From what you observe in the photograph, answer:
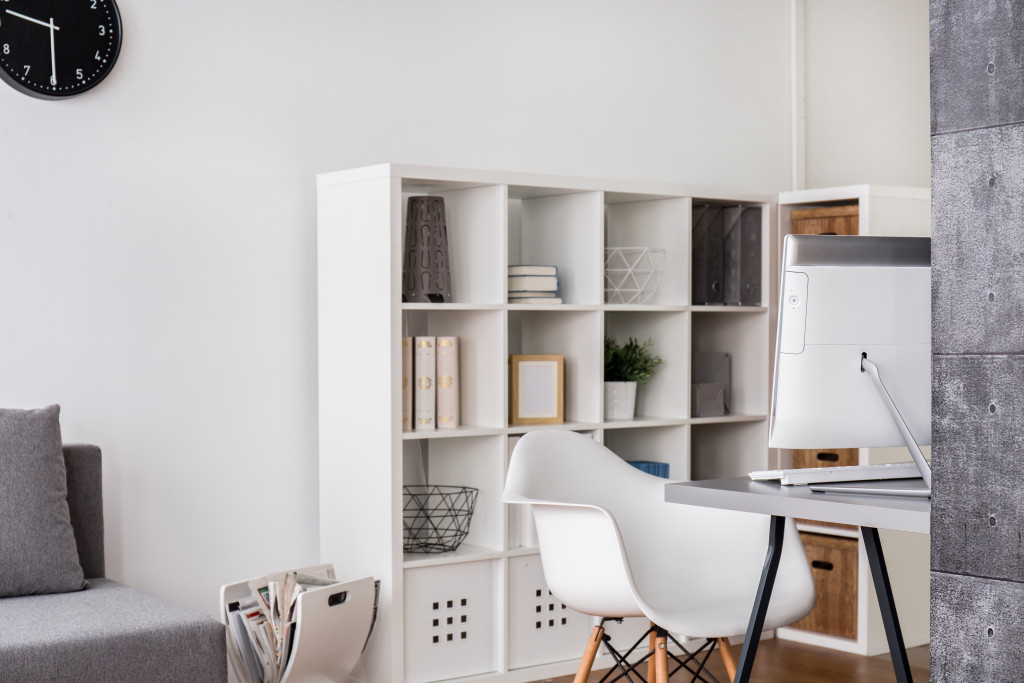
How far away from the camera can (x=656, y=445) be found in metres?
3.98

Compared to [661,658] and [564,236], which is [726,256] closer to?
[564,236]

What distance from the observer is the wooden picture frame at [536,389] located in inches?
143

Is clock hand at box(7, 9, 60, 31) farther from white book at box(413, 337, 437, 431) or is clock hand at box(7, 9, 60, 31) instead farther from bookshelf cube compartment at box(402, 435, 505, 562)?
bookshelf cube compartment at box(402, 435, 505, 562)

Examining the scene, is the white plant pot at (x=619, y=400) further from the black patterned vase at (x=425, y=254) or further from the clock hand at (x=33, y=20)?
the clock hand at (x=33, y=20)

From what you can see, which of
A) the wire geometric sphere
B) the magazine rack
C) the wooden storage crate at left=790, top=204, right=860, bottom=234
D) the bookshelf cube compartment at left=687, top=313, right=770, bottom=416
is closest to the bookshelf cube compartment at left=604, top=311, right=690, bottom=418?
the wire geometric sphere

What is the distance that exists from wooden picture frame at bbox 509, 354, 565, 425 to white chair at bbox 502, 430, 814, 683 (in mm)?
669

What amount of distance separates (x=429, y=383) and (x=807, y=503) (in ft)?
5.07

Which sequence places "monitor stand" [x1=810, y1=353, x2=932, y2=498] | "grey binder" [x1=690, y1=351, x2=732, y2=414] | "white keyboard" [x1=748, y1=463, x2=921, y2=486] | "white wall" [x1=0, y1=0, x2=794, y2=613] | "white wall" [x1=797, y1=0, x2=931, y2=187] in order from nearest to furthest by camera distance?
"monitor stand" [x1=810, y1=353, x2=932, y2=498]
"white keyboard" [x1=748, y1=463, x2=921, y2=486]
"white wall" [x1=0, y1=0, x2=794, y2=613]
"grey binder" [x1=690, y1=351, x2=732, y2=414]
"white wall" [x1=797, y1=0, x2=931, y2=187]

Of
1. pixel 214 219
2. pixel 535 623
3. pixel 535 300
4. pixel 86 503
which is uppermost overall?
pixel 214 219

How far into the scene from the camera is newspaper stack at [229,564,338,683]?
3.08 m

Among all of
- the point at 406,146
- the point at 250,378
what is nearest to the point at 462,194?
the point at 406,146

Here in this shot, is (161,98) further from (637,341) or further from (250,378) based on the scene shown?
(637,341)

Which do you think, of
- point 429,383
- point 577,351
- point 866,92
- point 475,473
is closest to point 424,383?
point 429,383

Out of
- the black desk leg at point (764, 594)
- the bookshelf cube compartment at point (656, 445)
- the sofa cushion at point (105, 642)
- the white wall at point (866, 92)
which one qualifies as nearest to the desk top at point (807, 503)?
the black desk leg at point (764, 594)
